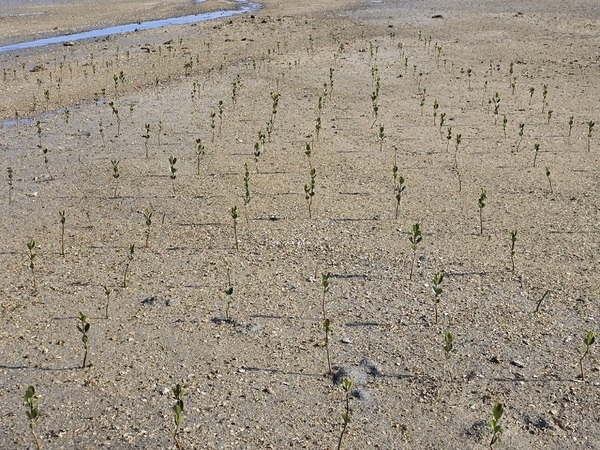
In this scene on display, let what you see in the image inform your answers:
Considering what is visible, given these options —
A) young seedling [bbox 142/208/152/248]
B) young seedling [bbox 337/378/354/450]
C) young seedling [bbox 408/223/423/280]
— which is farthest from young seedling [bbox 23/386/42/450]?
young seedling [bbox 408/223/423/280]

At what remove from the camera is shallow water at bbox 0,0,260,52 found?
26297mm

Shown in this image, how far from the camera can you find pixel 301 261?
8.86 metres

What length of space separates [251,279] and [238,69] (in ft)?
42.1

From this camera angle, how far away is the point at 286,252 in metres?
9.10

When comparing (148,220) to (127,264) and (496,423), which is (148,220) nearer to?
(127,264)

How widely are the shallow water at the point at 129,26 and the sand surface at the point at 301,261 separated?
8.31 meters

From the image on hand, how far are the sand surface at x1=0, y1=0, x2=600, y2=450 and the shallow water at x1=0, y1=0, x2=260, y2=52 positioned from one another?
8.31m

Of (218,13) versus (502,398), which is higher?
(218,13)

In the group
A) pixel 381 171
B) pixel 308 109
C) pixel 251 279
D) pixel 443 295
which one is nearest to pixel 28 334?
pixel 251 279

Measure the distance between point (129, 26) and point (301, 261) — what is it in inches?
963

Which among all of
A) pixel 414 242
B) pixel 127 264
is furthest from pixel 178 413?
pixel 414 242

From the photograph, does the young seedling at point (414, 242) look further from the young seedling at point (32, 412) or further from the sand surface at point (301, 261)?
the young seedling at point (32, 412)

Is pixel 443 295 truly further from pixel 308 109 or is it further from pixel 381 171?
pixel 308 109

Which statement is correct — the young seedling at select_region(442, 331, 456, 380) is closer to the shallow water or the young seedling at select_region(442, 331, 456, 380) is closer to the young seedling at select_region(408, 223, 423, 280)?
the young seedling at select_region(408, 223, 423, 280)
